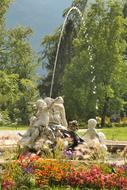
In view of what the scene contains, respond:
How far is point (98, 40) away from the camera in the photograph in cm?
4088

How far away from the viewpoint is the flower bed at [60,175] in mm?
9422

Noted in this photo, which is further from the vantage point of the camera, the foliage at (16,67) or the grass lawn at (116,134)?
the foliage at (16,67)

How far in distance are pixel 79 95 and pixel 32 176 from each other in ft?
99.3

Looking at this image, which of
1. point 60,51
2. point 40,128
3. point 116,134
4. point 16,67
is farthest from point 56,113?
point 60,51

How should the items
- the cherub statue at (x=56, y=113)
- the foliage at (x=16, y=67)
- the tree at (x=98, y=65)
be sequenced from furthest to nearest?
the foliage at (x=16, y=67) < the tree at (x=98, y=65) < the cherub statue at (x=56, y=113)

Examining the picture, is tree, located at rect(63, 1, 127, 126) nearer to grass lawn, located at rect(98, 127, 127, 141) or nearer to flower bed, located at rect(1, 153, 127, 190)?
grass lawn, located at rect(98, 127, 127, 141)

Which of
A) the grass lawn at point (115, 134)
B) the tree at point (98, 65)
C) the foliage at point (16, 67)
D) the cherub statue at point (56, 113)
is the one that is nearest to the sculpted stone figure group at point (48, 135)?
the cherub statue at point (56, 113)

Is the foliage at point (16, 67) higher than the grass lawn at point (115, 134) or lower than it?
higher

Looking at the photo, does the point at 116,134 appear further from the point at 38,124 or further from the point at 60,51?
the point at 60,51

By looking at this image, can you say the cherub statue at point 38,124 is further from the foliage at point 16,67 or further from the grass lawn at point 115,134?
the foliage at point 16,67

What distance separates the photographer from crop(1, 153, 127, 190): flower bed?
30.9 feet

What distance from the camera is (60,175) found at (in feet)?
32.0

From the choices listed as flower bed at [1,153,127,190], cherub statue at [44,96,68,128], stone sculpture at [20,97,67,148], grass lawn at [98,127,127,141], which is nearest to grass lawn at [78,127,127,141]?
grass lawn at [98,127,127,141]

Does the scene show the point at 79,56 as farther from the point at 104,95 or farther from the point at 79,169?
the point at 79,169
